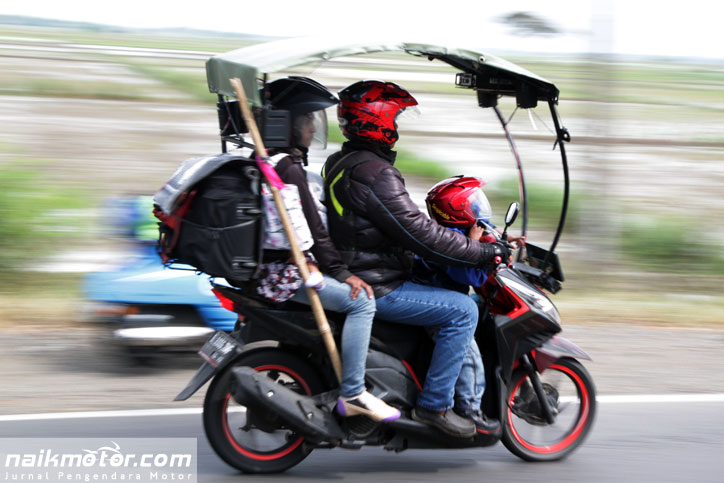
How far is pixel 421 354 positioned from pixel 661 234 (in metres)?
6.42

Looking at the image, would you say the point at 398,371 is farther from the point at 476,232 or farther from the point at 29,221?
the point at 29,221

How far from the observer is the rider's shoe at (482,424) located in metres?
4.31

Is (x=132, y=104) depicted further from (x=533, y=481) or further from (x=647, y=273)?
(x=533, y=481)

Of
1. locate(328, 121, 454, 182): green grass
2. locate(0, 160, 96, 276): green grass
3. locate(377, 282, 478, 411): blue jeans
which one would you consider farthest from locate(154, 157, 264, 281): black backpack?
locate(328, 121, 454, 182): green grass

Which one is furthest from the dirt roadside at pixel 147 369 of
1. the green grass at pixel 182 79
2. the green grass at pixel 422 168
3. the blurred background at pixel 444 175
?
the green grass at pixel 182 79

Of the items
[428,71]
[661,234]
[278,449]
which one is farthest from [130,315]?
[428,71]

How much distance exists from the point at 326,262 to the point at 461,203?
28.5 inches

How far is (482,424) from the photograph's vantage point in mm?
4320

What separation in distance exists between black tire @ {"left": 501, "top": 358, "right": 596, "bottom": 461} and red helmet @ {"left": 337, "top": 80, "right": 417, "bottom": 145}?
1487mm

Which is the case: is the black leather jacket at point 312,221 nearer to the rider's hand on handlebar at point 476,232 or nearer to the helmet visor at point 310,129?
the helmet visor at point 310,129

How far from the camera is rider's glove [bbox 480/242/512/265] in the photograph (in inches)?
161

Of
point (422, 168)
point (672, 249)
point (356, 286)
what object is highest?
point (356, 286)

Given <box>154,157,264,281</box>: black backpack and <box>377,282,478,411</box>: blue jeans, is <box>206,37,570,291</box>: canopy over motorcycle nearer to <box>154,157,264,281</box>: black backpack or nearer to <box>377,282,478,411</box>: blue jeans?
<box>154,157,264,281</box>: black backpack

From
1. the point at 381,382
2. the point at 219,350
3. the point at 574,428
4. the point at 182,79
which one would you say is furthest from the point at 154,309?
the point at 182,79
